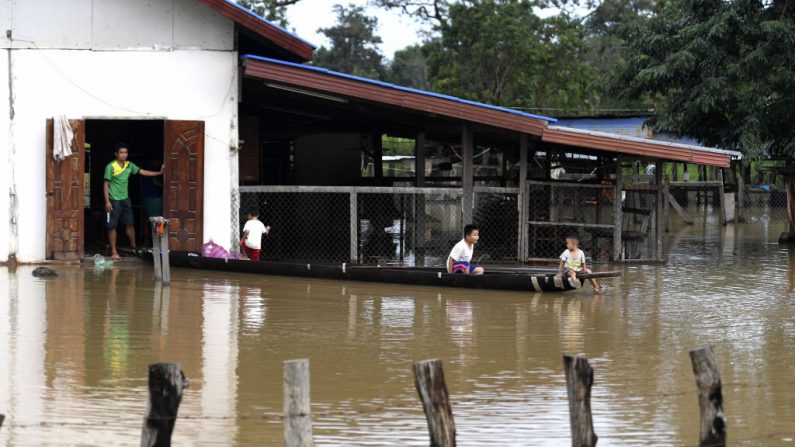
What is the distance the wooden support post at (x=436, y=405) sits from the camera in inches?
270

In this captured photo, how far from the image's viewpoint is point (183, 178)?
17438 millimetres

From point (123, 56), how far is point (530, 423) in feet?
36.5

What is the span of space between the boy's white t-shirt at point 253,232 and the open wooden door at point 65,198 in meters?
2.51

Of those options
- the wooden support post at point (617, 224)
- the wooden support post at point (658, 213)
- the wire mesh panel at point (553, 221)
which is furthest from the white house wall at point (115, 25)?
the wooden support post at point (658, 213)

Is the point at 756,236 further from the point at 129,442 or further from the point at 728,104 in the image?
the point at 129,442

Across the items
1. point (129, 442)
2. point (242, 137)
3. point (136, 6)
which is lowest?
point (129, 442)

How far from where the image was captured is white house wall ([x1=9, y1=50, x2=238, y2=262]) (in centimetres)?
1714

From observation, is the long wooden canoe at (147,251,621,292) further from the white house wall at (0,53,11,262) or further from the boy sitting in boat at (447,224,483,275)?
the white house wall at (0,53,11,262)

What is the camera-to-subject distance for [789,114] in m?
22.6

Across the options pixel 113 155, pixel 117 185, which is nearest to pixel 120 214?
pixel 117 185

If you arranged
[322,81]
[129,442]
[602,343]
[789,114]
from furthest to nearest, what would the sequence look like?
[789,114] → [322,81] → [602,343] → [129,442]

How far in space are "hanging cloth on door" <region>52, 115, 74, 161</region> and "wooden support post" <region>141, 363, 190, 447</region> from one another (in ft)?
35.8

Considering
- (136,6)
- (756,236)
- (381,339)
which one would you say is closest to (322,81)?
(136,6)

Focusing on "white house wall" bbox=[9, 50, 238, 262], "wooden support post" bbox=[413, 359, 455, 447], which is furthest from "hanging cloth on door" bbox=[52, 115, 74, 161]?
"wooden support post" bbox=[413, 359, 455, 447]
